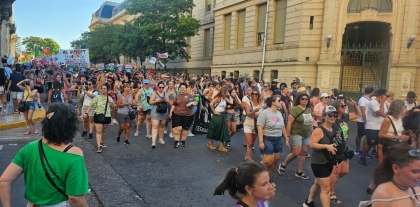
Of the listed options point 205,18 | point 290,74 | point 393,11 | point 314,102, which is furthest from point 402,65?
point 205,18

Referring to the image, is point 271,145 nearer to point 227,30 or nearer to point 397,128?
point 397,128

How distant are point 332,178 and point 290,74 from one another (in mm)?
15383

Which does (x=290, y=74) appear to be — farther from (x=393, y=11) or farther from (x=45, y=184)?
(x=45, y=184)

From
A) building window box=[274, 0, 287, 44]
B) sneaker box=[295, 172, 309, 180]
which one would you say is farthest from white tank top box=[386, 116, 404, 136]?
building window box=[274, 0, 287, 44]

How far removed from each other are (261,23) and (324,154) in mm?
19666

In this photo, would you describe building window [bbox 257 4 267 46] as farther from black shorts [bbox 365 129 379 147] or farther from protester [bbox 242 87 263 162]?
black shorts [bbox 365 129 379 147]

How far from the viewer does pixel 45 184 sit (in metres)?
2.36

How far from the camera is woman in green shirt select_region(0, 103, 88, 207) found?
92.2 inches

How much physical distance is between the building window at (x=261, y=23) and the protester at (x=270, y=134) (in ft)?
56.9

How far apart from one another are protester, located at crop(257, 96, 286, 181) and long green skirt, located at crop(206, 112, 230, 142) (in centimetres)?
233

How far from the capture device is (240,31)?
25531mm

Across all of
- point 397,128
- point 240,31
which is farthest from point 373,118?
point 240,31

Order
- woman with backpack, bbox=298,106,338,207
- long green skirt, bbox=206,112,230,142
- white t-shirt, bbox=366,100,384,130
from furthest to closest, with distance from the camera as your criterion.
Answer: long green skirt, bbox=206,112,230,142, white t-shirt, bbox=366,100,384,130, woman with backpack, bbox=298,106,338,207

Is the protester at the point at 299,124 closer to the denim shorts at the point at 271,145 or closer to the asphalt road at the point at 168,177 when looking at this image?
the denim shorts at the point at 271,145
